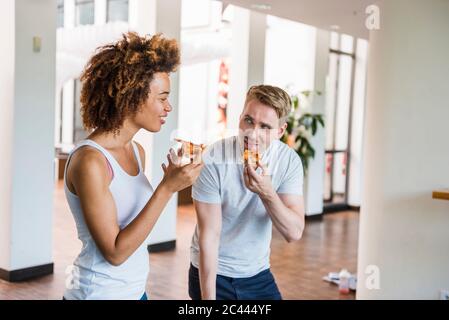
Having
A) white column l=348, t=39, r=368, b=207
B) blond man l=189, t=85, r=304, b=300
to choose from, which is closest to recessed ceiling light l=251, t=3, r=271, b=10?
white column l=348, t=39, r=368, b=207

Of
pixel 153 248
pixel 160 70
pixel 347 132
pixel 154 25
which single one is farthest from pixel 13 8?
pixel 347 132

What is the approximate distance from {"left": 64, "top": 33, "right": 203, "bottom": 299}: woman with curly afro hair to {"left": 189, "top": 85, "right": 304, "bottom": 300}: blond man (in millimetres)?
349

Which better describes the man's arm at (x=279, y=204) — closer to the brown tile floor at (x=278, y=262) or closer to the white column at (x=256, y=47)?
the brown tile floor at (x=278, y=262)

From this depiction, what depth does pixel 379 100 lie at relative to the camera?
3.74m

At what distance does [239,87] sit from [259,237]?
5.33m

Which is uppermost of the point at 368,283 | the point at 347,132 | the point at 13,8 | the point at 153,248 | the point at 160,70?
the point at 13,8

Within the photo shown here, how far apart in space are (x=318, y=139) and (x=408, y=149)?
205 inches

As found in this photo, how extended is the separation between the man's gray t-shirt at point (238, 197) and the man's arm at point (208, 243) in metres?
0.03

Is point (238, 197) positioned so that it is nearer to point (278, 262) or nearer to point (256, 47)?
point (278, 262)

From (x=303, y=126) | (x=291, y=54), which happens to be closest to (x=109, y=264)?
(x=303, y=126)

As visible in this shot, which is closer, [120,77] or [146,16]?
[120,77]

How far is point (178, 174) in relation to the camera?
1584 mm

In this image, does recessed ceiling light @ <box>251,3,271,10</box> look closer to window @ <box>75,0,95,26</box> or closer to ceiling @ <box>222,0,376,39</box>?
ceiling @ <box>222,0,376,39</box>

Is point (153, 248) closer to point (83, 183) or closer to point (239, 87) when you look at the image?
point (239, 87)
